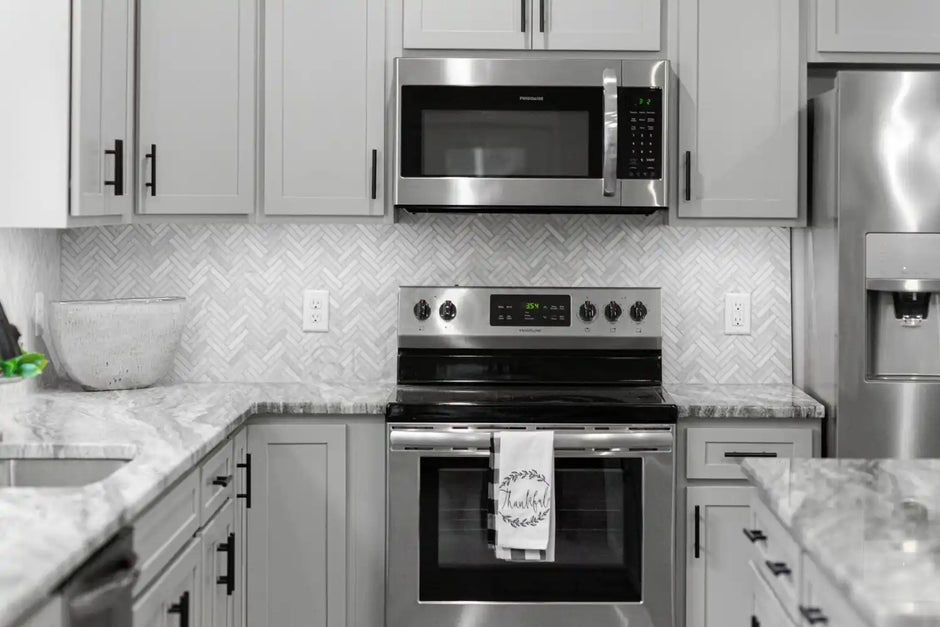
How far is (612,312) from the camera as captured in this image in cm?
321

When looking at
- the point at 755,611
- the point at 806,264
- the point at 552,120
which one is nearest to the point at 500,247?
the point at 552,120

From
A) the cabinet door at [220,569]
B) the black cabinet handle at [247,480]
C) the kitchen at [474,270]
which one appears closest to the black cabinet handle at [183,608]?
the cabinet door at [220,569]

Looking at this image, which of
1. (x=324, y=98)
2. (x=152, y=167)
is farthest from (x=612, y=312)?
(x=152, y=167)

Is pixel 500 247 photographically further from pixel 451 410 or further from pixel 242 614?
pixel 242 614

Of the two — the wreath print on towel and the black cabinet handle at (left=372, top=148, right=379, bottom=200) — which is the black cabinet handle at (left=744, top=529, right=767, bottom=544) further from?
the black cabinet handle at (left=372, top=148, right=379, bottom=200)

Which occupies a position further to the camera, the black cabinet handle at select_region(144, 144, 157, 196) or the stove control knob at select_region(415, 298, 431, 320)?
the stove control knob at select_region(415, 298, 431, 320)

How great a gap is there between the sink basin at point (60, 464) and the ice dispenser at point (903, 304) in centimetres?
201

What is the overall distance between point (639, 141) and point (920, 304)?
0.91 metres

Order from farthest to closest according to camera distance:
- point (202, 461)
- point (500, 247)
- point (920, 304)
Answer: point (500, 247)
point (920, 304)
point (202, 461)

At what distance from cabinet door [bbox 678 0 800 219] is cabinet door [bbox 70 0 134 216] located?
5.31 feet

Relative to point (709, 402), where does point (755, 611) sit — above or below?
below

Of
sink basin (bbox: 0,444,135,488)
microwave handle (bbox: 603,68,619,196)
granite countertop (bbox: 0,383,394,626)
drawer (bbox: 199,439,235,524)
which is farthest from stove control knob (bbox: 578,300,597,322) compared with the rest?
sink basin (bbox: 0,444,135,488)

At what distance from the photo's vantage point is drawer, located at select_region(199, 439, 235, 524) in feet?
7.69

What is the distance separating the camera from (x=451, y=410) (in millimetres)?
2832
